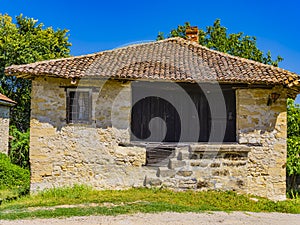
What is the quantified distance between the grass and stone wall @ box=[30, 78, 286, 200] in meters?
0.50

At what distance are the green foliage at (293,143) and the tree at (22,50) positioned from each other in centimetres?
1525

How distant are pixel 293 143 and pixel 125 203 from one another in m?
11.3

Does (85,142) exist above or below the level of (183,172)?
above

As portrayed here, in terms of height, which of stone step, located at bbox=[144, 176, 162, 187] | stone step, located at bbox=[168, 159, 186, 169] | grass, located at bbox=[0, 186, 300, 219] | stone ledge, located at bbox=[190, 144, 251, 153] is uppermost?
stone ledge, located at bbox=[190, 144, 251, 153]

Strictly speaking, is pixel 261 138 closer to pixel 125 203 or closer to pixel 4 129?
pixel 125 203

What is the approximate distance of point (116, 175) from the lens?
11.7 m

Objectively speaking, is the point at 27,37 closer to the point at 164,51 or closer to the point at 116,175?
the point at 164,51

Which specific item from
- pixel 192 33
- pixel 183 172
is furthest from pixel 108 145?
pixel 192 33

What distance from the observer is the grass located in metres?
8.20

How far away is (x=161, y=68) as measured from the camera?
12227 mm

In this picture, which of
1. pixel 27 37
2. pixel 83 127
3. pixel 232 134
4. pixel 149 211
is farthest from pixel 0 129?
pixel 149 211

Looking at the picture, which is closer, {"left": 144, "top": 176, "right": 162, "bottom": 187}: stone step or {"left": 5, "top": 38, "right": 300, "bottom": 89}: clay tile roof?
{"left": 144, "top": 176, "right": 162, "bottom": 187}: stone step

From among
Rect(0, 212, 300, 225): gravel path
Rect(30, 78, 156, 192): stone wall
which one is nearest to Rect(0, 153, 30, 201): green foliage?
Rect(30, 78, 156, 192): stone wall

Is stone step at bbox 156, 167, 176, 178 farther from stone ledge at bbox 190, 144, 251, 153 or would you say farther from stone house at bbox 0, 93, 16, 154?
stone house at bbox 0, 93, 16, 154
